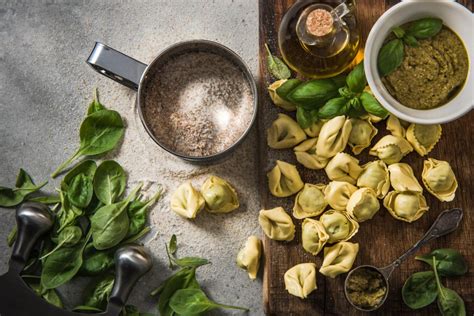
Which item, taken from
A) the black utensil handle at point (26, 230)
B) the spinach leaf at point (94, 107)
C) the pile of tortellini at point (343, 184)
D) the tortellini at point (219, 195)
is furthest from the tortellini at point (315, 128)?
the black utensil handle at point (26, 230)

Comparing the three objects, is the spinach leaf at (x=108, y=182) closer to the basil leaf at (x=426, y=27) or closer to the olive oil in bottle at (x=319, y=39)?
the olive oil in bottle at (x=319, y=39)

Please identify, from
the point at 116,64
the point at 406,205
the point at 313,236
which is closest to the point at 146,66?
the point at 116,64

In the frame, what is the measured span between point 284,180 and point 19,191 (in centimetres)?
59

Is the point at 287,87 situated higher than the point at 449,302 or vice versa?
the point at 287,87

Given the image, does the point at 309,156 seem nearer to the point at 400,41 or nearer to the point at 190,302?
the point at 400,41

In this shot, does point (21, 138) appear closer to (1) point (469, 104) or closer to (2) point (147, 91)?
(2) point (147, 91)

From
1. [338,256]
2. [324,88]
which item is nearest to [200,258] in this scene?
[338,256]

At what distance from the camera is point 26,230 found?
50.7 inches

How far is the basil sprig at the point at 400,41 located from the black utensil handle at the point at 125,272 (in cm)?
62

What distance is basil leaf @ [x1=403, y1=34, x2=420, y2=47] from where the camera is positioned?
1.15 metres

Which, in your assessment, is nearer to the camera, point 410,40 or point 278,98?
point 410,40

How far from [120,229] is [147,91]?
29cm

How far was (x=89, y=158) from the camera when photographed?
1.38 metres

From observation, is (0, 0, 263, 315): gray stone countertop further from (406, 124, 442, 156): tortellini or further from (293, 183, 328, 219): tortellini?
(406, 124, 442, 156): tortellini
